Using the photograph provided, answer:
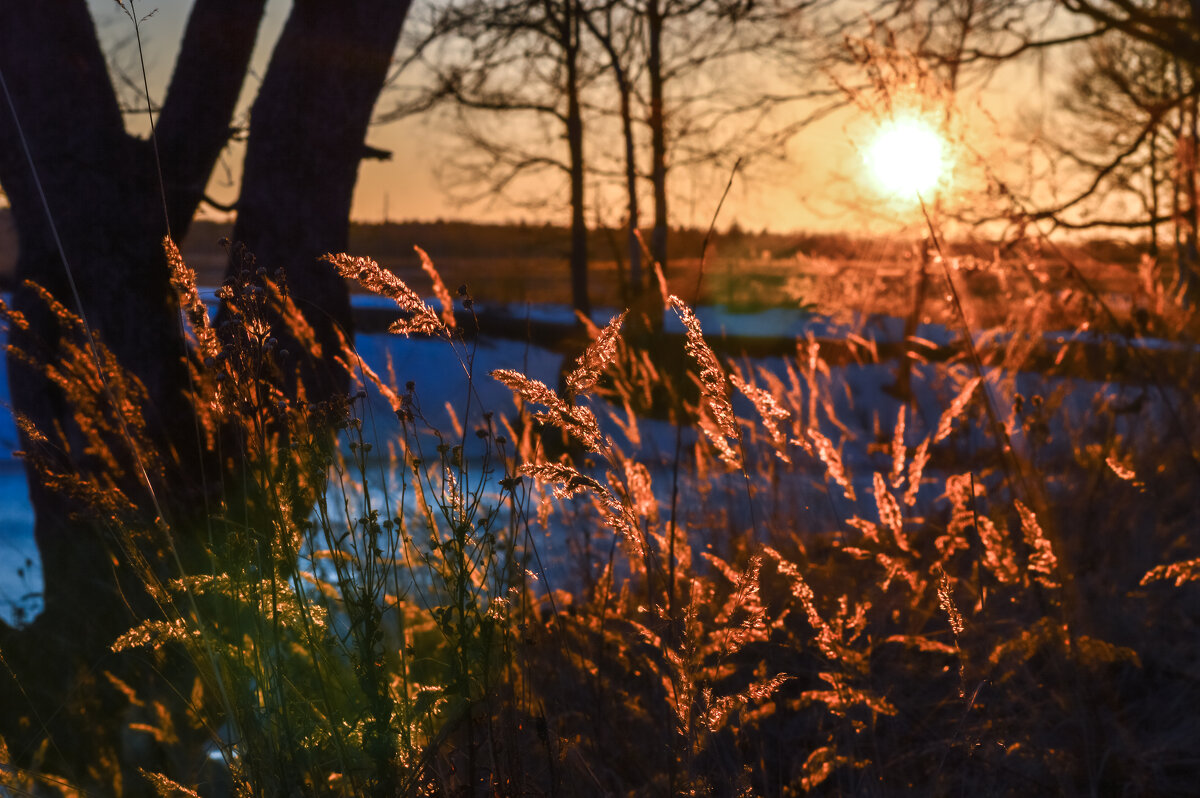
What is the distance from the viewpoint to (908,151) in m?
2.66

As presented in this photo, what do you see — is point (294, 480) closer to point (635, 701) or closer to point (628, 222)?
point (635, 701)

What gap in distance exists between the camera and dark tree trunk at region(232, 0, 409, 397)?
332 centimetres

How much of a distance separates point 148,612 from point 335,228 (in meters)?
1.50

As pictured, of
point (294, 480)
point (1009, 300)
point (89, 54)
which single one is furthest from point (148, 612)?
point (1009, 300)

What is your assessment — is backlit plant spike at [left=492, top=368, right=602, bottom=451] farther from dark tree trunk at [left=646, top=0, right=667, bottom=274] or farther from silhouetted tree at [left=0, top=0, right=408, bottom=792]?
dark tree trunk at [left=646, top=0, right=667, bottom=274]

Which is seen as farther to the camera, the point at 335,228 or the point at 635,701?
the point at 335,228

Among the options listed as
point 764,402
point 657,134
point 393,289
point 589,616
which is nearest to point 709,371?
point 764,402

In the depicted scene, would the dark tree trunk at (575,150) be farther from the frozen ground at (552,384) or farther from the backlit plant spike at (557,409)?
the backlit plant spike at (557,409)

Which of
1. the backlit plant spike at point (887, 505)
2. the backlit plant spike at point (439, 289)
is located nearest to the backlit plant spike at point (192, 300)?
the backlit plant spike at point (439, 289)

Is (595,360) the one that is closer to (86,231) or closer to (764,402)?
(764,402)

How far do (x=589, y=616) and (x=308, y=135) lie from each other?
2015 millimetres

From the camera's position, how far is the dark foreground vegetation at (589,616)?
143 cm

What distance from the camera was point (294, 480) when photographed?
1.94m

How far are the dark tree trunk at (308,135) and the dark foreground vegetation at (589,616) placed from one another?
0.42 meters
